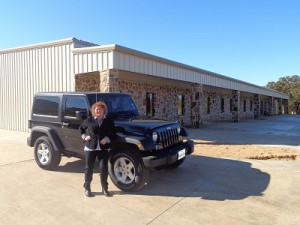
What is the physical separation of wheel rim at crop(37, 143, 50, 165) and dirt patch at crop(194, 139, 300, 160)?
465cm

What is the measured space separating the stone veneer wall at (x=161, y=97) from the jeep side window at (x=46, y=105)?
822 cm

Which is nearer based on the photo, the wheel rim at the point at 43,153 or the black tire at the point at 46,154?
the black tire at the point at 46,154

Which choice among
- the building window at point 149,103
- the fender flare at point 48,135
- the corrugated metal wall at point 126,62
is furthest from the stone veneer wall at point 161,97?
the fender flare at point 48,135

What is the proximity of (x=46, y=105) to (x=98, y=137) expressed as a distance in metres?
2.59

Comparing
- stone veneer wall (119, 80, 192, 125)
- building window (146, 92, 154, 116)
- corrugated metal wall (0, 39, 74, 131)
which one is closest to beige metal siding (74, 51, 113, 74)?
corrugated metal wall (0, 39, 74, 131)

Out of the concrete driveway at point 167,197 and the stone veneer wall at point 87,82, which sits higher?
the stone veneer wall at point 87,82

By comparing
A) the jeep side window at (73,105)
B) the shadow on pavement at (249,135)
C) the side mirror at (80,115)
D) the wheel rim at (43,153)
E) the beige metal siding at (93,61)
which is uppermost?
the beige metal siding at (93,61)

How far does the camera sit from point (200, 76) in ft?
57.9

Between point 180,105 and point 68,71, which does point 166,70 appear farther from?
point 180,105

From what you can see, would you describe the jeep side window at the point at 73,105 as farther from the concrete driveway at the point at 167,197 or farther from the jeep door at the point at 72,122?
the concrete driveway at the point at 167,197

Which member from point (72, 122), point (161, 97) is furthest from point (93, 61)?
point (161, 97)

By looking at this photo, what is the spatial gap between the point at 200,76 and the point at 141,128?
1327cm

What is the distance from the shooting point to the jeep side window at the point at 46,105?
258 inches

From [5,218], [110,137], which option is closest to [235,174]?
[110,137]
